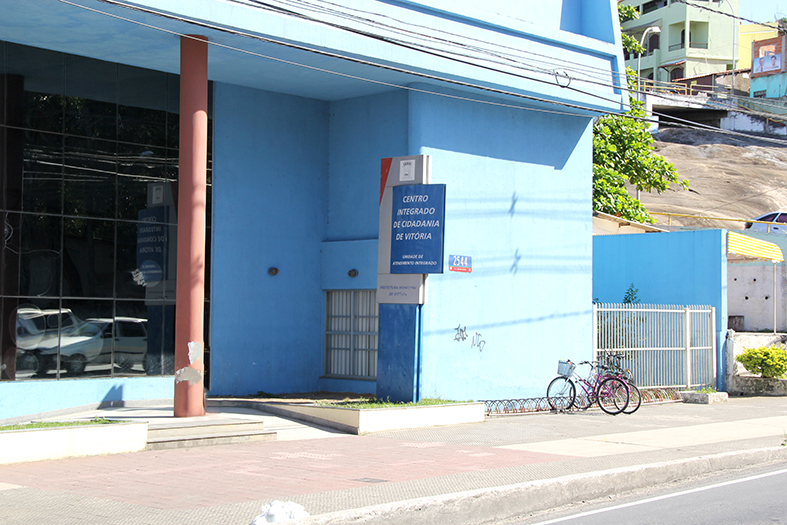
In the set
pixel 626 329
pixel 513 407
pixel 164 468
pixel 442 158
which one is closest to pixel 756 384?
pixel 626 329

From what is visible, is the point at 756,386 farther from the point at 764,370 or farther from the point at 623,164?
the point at 623,164

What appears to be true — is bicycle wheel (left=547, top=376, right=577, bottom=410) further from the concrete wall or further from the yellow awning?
the concrete wall

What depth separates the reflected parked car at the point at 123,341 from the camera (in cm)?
1505

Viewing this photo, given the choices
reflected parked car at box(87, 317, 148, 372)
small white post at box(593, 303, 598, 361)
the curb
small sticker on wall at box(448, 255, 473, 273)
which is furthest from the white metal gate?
the curb

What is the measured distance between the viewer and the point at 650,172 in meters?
29.5

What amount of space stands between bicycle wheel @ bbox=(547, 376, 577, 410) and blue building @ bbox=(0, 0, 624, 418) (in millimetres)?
414

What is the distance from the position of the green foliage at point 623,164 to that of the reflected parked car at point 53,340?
17917 mm

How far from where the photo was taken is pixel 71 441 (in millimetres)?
10609

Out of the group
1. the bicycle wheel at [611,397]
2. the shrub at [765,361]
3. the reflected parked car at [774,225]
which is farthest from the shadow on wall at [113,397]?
the reflected parked car at [774,225]

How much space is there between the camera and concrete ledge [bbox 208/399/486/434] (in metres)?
13.5

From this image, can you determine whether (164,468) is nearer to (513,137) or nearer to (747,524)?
(747,524)

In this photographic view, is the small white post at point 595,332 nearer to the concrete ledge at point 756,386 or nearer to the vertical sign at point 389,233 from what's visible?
the concrete ledge at point 756,386

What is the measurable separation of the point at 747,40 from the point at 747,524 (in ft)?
277

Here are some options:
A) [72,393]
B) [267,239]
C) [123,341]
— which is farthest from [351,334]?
[72,393]
